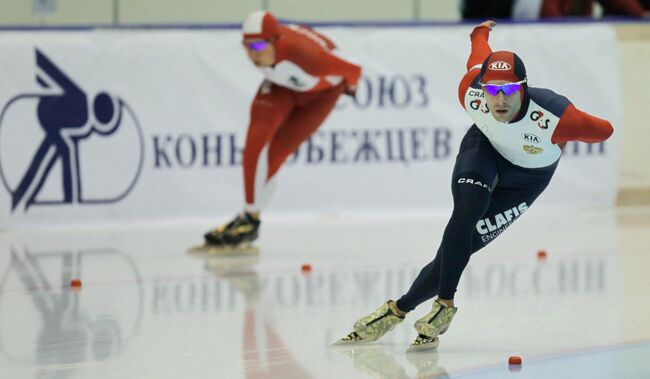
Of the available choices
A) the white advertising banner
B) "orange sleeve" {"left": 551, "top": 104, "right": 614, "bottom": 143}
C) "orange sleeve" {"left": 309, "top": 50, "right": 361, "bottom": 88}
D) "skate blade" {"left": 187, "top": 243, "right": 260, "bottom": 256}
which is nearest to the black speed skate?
"skate blade" {"left": 187, "top": 243, "right": 260, "bottom": 256}

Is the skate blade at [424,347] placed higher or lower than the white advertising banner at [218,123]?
lower

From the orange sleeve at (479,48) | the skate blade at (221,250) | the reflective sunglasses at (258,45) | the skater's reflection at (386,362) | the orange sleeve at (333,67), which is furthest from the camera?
the skate blade at (221,250)

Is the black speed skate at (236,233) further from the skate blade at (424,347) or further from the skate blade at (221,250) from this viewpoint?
the skate blade at (424,347)

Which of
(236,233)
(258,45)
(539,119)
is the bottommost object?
(236,233)

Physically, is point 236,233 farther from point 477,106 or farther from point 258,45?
point 477,106

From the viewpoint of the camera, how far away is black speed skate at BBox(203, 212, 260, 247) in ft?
25.4

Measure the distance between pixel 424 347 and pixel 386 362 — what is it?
287mm

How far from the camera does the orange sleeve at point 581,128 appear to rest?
4637 millimetres

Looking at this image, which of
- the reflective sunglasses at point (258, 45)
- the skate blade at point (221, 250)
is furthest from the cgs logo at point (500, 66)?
Answer: the skate blade at point (221, 250)

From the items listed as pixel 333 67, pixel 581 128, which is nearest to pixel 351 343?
pixel 581 128

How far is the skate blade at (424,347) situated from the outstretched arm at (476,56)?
0.97 metres

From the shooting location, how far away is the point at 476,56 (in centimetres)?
524

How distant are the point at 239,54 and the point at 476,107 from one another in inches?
170

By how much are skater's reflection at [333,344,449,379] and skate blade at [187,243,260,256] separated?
8.87 ft
